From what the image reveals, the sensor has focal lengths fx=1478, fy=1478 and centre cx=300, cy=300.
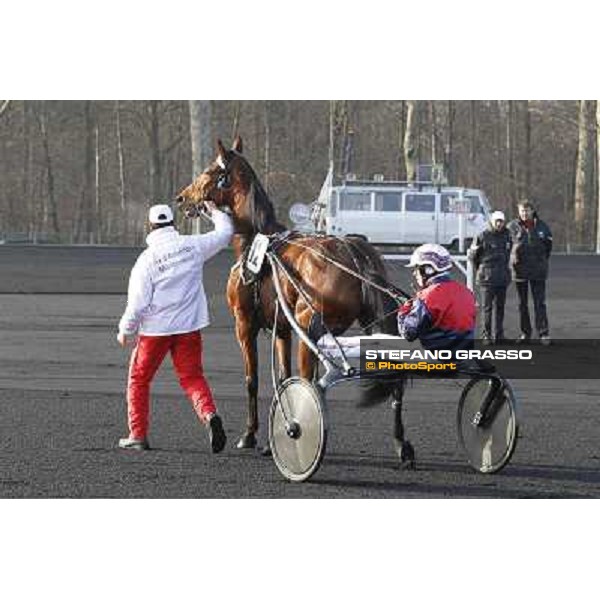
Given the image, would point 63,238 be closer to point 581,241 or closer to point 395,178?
point 395,178

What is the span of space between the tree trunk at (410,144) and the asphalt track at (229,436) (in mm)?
20768

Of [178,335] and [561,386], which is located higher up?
[178,335]

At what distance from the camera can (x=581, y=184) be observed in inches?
1470

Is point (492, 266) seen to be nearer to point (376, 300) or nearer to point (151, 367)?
point (376, 300)

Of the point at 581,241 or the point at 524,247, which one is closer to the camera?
the point at 524,247

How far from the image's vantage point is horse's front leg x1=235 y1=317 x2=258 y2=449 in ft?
33.5

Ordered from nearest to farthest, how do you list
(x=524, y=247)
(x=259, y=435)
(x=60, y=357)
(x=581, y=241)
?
(x=259, y=435) < (x=60, y=357) < (x=524, y=247) < (x=581, y=241)

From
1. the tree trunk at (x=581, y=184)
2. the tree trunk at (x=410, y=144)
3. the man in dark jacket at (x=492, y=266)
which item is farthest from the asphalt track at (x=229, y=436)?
the tree trunk at (x=410, y=144)

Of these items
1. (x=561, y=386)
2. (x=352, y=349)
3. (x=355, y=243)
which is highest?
(x=355, y=243)

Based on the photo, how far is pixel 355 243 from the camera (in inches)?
395

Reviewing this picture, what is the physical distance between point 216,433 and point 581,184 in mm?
28875

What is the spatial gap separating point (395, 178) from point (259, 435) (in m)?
30.7

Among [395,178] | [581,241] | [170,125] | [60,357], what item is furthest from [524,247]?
[170,125]

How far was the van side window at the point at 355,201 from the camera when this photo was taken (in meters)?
32.5
